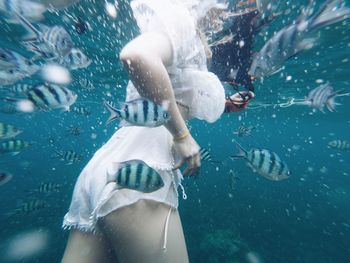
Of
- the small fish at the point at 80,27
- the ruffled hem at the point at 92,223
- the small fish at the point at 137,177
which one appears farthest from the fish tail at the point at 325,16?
the small fish at the point at 80,27

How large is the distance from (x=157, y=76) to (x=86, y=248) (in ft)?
5.90

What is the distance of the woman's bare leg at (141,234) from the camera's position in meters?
1.91

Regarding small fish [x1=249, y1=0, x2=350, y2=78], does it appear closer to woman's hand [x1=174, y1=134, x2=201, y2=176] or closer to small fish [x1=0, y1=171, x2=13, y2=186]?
woman's hand [x1=174, y1=134, x2=201, y2=176]

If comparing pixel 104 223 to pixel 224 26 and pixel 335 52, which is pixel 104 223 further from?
pixel 335 52

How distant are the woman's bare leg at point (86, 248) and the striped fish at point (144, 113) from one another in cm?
118

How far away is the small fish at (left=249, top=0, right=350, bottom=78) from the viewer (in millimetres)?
2041

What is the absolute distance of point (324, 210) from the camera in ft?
52.9

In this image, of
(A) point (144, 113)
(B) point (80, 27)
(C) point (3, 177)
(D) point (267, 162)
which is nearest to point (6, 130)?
(C) point (3, 177)

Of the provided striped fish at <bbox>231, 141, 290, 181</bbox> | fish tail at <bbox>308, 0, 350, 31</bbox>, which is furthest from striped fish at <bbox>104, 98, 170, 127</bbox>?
striped fish at <bbox>231, 141, 290, 181</bbox>

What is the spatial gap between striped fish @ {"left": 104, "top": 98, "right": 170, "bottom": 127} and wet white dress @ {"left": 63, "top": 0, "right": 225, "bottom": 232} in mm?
233

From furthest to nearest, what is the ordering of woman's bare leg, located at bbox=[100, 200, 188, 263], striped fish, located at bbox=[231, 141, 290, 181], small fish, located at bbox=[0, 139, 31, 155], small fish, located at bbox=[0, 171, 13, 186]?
small fish, located at bbox=[0, 139, 31, 155] → small fish, located at bbox=[0, 171, 13, 186] → striped fish, located at bbox=[231, 141, 290, 181] → woman's bare leg, located at bbox=[100, 200, 188, 263]


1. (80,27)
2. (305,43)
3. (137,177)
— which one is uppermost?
(80,27)

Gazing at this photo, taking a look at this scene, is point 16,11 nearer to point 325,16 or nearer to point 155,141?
point 155,141

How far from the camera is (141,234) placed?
191 centimetres
